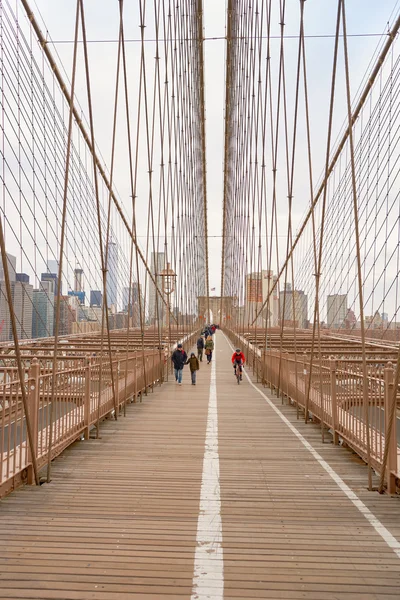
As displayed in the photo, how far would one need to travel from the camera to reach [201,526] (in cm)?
340

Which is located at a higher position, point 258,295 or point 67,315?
point 258,295

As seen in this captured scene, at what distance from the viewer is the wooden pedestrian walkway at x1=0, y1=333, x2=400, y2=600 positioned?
8.64 feet

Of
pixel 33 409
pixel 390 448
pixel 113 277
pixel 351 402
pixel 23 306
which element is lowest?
pixel 390 448

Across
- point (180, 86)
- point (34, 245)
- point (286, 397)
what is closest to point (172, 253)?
point (180, 86)

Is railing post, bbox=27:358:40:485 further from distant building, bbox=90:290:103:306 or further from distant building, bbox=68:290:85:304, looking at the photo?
distant building, bbox=90:290:103:306

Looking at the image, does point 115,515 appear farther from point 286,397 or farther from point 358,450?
point 286,397

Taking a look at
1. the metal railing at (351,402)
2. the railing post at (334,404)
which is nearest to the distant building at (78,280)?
the metal railing at (351,402)

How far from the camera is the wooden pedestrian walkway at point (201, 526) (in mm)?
2633

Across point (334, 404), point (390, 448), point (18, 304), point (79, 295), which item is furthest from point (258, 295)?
point (390, 448)

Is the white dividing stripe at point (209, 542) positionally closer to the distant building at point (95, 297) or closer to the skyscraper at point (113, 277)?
the distant building at point (95, 297)

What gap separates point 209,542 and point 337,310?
1987 cm

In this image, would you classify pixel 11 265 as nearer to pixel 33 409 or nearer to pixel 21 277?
pixel 21 277

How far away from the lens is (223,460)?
5289 millimetres

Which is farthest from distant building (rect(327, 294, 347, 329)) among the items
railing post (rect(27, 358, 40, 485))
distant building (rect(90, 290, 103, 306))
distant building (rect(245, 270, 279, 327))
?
railing post (rect(27, 358, 40, 485))
